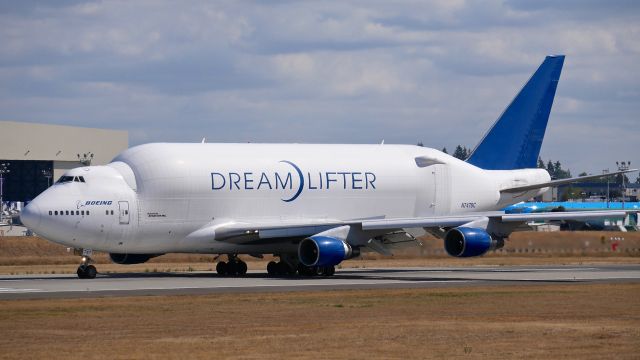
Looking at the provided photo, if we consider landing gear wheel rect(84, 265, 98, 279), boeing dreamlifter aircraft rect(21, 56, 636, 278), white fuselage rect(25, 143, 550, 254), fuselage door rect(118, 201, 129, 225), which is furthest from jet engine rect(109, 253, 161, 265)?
landing gear wheel rect(84, 265, 98, 279)

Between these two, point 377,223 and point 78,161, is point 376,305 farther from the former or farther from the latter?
point 78,161

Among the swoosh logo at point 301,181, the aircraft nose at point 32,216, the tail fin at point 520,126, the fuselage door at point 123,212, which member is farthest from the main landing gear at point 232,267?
the tail fin at point 520,126

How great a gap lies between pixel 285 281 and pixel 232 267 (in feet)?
21.0

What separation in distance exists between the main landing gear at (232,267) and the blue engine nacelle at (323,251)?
4.22 m

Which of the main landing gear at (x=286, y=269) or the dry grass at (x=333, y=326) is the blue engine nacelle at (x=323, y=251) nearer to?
the main landing gear at (x=286, y=269)

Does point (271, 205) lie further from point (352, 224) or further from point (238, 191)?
point (352, 224)

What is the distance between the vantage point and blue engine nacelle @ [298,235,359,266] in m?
47.6

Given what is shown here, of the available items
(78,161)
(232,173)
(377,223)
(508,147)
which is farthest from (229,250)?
(78,161)

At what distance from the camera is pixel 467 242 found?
47.1 m

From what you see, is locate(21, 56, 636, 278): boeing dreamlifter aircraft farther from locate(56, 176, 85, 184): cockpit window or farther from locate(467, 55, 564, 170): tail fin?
locate(467, 55, 564, 170): tail fin

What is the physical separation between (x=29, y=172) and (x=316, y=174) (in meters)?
99.2

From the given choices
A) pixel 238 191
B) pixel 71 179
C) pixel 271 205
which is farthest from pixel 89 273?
pixel 271 205

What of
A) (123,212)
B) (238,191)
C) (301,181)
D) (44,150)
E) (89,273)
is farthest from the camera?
(44,150)

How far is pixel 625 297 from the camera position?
36594mm
